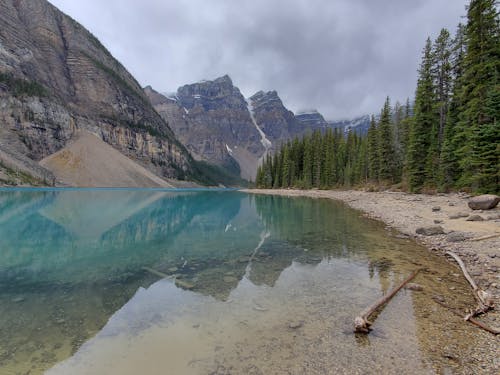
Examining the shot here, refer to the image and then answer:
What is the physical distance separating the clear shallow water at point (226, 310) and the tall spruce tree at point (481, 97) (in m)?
13.6

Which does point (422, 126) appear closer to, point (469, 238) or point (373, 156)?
point (373, 156)

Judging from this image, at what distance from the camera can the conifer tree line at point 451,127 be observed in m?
22.0

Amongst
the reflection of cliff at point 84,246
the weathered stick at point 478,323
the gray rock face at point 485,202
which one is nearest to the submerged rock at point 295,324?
the weathered stick at point 478,323

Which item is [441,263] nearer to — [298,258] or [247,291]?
[298,258]

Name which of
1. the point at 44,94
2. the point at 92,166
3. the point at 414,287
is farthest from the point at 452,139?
the point at 44,94

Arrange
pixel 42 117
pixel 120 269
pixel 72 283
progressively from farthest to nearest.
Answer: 1. pixel 42 117
2. pixel 120 269
3. pixel 72 283

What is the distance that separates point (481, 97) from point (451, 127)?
313 inches

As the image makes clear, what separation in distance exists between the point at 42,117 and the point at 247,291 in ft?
589

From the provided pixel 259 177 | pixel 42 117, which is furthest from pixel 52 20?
pixel 259 177

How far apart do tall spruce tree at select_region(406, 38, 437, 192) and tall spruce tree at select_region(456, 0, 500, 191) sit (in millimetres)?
8571

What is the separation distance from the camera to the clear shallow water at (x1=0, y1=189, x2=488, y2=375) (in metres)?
5.10

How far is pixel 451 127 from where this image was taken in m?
31.2

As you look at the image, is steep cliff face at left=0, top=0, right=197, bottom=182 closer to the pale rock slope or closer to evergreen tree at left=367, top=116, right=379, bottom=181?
the pale rock slope

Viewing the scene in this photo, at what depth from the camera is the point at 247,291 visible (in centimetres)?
880
